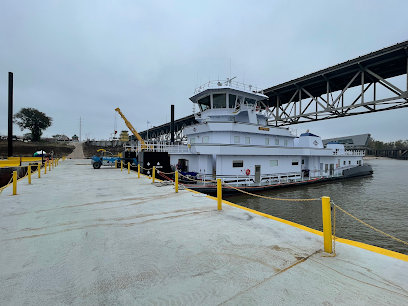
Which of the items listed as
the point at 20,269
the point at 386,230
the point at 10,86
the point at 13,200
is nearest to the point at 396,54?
the point at 386,230

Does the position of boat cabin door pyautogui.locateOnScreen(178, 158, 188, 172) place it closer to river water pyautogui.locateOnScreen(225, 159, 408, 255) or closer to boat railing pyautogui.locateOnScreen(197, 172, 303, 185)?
boat railing pyautogui.locateOnScreen(197, 172, 303, 185)

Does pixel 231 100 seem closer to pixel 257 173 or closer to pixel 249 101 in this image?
pixel 249 101

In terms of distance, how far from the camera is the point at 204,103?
68.8 ft

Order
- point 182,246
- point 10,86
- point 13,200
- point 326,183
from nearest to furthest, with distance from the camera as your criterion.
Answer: point 182,246, point 13,200, point 326,183, point 10,86

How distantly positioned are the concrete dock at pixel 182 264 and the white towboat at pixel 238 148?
930 centimetres

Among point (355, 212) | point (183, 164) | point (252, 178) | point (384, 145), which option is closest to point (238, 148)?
point (252, 178)

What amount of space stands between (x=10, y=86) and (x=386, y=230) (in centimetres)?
4235

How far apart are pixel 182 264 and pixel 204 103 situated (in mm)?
19045

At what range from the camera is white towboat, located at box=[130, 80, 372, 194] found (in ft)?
53.0

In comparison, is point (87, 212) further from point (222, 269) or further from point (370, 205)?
point (370, 205)

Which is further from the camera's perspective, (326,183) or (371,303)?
(326,183)

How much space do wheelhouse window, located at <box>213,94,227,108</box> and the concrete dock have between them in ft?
50.2

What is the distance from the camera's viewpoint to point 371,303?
2469 mm

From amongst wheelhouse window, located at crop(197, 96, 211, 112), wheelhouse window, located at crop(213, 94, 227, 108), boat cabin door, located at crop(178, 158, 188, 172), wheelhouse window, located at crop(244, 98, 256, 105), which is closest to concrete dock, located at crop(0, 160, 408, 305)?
boat cabin door, located at crop(178, 158, 188, 172)
